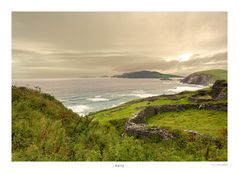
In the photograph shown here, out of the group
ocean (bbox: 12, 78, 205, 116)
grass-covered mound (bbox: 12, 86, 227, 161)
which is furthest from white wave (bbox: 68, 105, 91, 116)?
grass-covered mound (bbox: 12, 86, 227, 161)

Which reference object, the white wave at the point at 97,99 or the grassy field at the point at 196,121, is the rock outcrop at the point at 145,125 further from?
the white wave at the point at 97,99

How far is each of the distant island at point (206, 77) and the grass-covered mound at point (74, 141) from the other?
3.49 feet

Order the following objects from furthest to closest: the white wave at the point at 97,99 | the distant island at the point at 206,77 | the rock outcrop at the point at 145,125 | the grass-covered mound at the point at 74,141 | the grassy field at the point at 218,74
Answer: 1. the rock outcrop at the point at 145,125
2. the white wave at the point at 97,99
3. the distant island at the point at 206,77
4. the grassy field at the point at 218,74
5. the grass-covered mound at the point at 74,141

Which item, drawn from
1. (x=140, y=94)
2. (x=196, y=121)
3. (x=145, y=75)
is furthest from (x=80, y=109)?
(x=196, y=121)

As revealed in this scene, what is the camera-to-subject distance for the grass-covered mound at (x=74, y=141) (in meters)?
6.22

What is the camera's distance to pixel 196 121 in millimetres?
8734

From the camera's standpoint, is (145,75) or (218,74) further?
(145,75)

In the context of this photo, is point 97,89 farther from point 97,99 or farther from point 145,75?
point 145,75

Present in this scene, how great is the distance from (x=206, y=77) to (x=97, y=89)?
285 centimetres

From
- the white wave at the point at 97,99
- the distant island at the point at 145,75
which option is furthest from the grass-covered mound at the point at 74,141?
the distant island at the point at 145,75

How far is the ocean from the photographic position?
23.0 ft

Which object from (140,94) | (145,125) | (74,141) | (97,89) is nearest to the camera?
(74,141)
